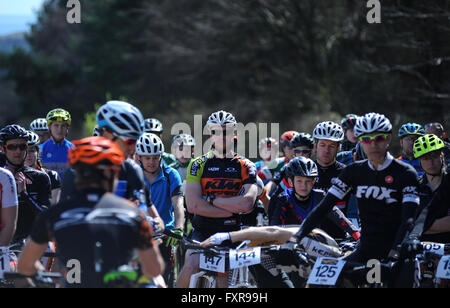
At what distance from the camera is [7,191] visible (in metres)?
7.02

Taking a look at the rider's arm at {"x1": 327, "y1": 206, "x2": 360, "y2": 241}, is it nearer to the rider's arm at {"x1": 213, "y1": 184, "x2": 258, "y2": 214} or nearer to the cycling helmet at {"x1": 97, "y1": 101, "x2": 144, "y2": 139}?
the rider's arm at {"x1": 213, "y1": 184, "x2": 258, "y2": 214}

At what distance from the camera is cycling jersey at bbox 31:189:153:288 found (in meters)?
4.69

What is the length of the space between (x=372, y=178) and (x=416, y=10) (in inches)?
494

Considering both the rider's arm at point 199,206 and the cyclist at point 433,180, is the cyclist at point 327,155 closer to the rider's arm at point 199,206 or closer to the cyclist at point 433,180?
the cyclist at point 433,180

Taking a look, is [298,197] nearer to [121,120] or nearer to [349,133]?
Answer: [121,120]

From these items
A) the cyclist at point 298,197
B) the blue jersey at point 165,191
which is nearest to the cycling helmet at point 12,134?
the blue jersey at point 165,191

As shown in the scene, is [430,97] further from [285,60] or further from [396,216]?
[285,60]

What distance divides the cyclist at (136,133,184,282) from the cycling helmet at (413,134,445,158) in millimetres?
3059

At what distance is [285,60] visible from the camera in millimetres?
35594

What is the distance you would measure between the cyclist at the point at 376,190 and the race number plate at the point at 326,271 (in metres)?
0.35

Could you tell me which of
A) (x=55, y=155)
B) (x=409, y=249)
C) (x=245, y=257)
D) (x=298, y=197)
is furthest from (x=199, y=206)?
(x=55, y=155)

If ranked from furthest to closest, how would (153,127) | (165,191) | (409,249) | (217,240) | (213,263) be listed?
(153,127) → (165,191) → (213,263) → (217,240) → (409,249)

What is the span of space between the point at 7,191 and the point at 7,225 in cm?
35

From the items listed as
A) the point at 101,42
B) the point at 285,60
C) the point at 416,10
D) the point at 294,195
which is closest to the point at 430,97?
the point at 416,10
